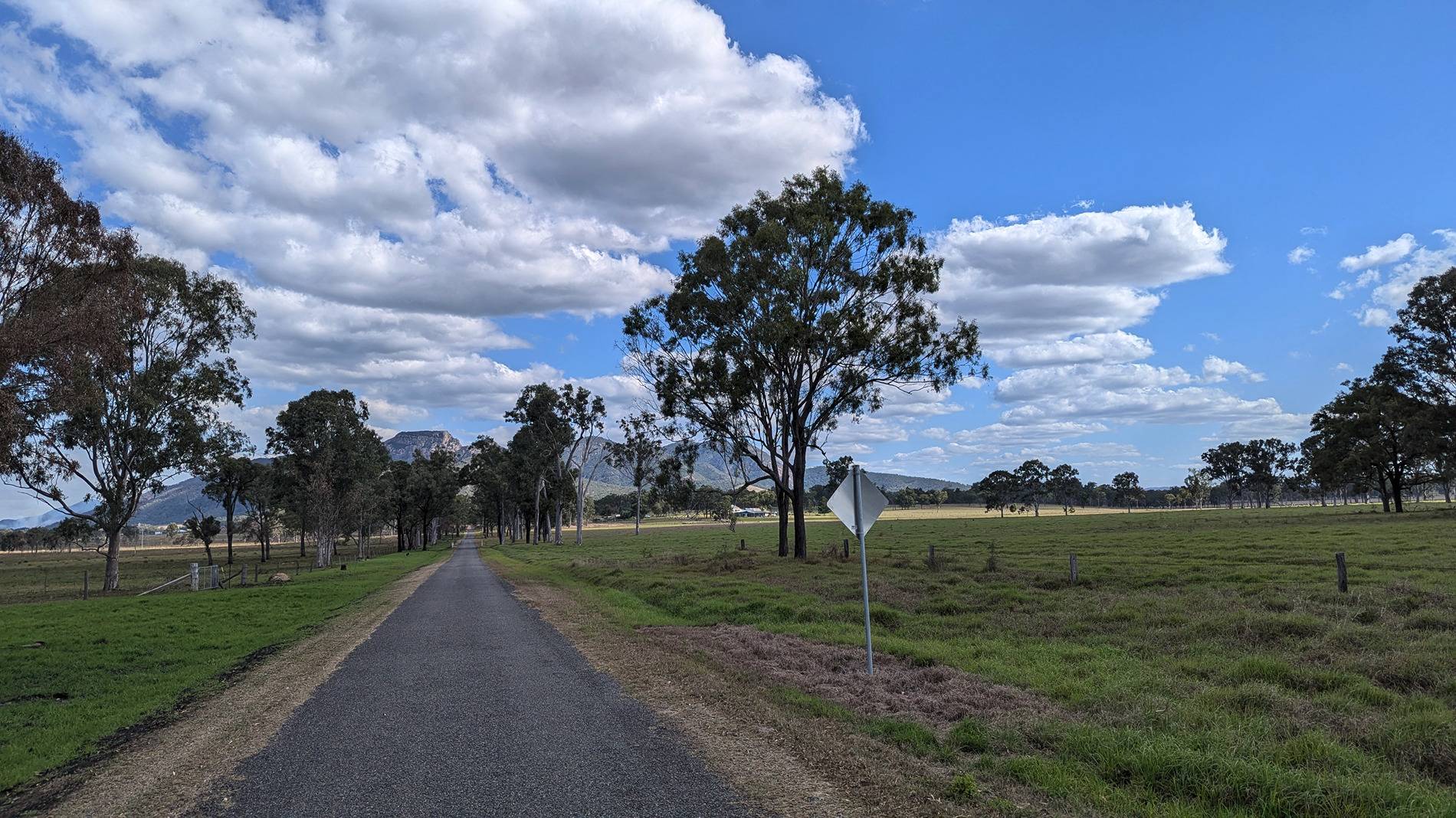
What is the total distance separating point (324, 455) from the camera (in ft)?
199

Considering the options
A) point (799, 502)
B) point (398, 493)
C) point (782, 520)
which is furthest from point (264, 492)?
point (799, 502)

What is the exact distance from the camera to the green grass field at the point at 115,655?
923 cm

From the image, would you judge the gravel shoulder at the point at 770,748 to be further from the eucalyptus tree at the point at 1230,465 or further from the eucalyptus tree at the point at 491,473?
the eucalyptus tree at the point at 1230,465

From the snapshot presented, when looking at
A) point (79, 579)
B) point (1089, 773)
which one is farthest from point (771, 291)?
point (79, 579)

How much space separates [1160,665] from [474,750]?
10.1m

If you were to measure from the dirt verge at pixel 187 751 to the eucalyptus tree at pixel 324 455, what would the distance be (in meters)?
50.7

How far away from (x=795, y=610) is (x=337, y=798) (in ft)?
43.9

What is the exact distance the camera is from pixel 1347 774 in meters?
6.78

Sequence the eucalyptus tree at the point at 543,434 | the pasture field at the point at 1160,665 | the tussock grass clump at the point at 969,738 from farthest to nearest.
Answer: the eucalyptus tree at the point at 543,434, the tussock grass clump at the point at 969,738, the pasture field at the point at 1160,665

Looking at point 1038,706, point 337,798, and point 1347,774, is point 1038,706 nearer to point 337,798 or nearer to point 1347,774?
point 1347,774

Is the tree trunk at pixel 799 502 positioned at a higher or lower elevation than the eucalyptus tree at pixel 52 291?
lower

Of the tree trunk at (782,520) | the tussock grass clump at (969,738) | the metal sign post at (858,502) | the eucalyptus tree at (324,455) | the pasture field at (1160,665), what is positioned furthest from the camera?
the eucalyptus tree at (324,455)

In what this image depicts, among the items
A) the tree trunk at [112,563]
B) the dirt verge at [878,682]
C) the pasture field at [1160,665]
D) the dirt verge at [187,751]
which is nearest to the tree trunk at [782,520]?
the pasture field at [1160,665]

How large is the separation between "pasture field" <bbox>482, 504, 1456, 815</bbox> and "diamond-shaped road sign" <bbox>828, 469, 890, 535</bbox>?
8.25 feet
